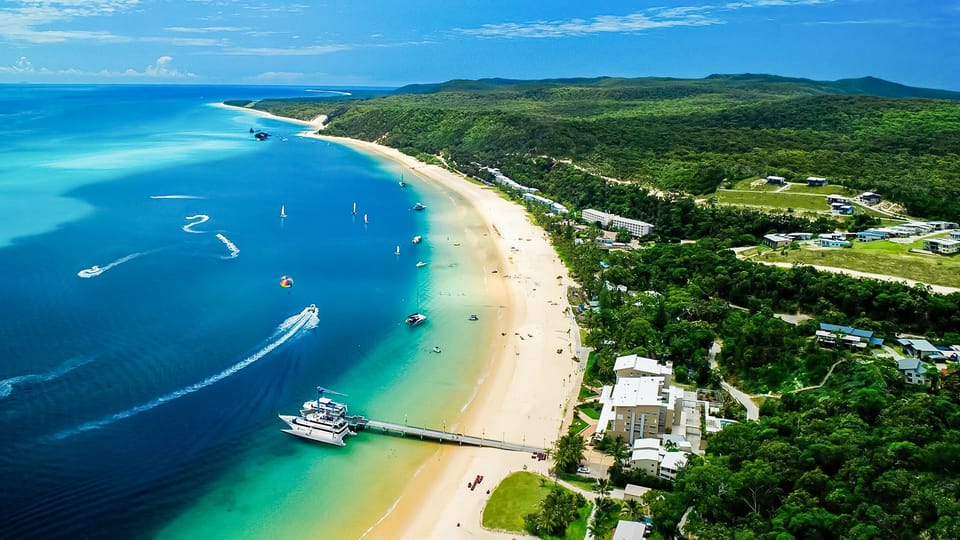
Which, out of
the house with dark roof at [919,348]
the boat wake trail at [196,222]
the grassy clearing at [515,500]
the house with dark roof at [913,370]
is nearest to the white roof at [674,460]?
the grassy clearing at [515,500]

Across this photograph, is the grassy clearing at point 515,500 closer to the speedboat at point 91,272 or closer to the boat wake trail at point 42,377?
the boat wake trail at point 42,377

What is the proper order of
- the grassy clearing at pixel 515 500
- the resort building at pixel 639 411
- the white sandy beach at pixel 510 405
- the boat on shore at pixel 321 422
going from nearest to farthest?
the grassy clearing at pixel 515 500, the white sandy beach at pixel 510 405, the resort building at pixel 639 411, the boat on shore at pixel 321 422

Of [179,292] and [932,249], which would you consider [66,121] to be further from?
[932,249]

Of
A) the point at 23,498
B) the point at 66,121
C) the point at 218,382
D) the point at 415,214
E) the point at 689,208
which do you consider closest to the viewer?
the point at 23,498

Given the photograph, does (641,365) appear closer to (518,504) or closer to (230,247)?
(518,504)

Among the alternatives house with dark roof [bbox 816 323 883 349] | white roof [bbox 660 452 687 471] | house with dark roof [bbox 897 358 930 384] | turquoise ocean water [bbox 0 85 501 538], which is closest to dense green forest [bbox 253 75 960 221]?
turquoise ocean water [bbox 0 85 501 538]

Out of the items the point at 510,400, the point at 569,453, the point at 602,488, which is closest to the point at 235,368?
the point at 510,400

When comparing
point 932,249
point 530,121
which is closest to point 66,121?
point 530,121
